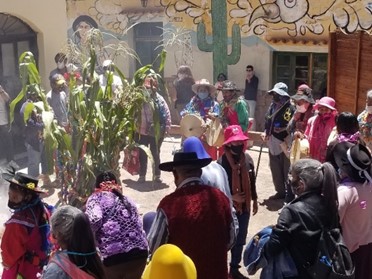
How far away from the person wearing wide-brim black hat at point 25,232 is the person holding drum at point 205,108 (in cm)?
373

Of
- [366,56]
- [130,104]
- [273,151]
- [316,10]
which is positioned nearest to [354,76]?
[366,56]

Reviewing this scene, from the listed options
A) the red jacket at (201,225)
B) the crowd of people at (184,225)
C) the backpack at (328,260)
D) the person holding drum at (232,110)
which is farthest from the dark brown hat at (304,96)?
the backpack at (328,260)

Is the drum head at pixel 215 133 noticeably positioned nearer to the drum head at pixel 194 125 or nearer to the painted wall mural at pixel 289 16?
the drum head at pixel 194 125

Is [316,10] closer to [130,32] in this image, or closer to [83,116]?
[130,32]

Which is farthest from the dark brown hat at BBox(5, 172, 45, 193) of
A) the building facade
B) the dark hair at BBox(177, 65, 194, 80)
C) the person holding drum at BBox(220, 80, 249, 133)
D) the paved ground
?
the dark hair at BBox(177, 65, 194, 80)

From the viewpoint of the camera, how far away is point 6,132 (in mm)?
9555

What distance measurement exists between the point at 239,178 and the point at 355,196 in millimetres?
1433

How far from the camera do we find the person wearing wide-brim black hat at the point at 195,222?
3664 millimetres

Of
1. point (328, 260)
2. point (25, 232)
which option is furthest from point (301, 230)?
point (25, 232)

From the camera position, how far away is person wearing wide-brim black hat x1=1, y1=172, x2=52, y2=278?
4.02 metres

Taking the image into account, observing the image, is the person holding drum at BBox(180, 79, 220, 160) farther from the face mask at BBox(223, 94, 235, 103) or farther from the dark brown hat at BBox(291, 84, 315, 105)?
the dark brown hat at BBox(291, 84, 315, 105)

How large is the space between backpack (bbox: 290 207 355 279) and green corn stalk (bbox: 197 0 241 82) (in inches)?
345

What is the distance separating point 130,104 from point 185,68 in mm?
6632

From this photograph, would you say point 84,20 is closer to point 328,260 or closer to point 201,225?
point 201,225
